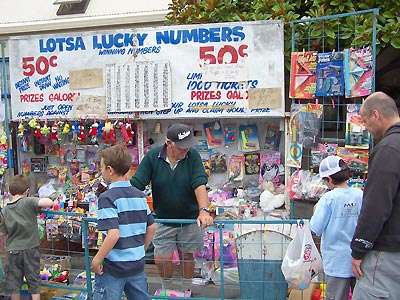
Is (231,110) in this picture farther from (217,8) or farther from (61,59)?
(61,59)

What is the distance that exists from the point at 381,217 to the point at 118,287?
189cm

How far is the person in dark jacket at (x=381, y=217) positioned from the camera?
9.03 ft

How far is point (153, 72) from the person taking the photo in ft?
19.4

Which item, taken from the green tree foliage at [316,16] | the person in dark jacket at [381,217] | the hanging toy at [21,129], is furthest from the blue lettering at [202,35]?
the person in dark jacket at [381,217]

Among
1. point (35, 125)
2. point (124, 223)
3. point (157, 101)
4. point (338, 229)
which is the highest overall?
point (157, 101)

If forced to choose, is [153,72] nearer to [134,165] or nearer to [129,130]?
[129,130]

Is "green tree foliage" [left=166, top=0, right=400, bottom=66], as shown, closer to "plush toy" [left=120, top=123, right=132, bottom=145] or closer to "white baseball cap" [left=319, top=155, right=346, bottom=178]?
"plush toy" [left=120, top=123, right=132, bottom=145]

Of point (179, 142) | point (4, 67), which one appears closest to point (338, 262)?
point (179, 142)

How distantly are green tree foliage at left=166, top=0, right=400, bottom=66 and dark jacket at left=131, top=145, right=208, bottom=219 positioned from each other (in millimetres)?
2421

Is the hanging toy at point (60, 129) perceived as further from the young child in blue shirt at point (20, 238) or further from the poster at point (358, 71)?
the poster at point (358, 71)

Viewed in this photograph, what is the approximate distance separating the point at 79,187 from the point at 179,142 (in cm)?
305

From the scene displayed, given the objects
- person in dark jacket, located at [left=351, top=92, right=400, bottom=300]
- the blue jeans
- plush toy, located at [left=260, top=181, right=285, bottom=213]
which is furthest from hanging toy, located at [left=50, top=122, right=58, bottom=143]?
person in dark jacket, located at [left=351, top=92, right=400, bottom=300]

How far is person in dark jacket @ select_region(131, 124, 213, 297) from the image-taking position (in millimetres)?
4133

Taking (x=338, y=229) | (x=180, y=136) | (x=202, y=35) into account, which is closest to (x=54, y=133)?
(x=202, y=35)
